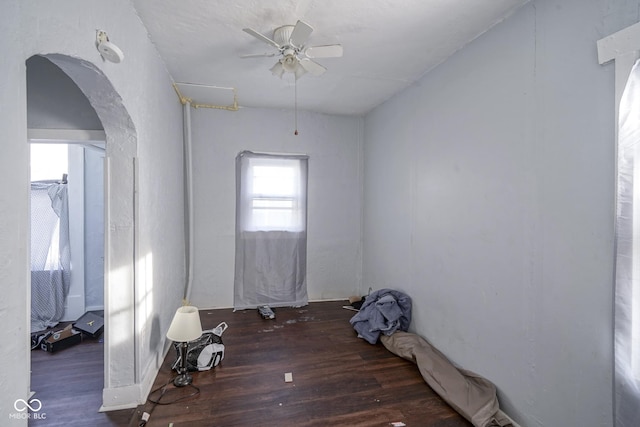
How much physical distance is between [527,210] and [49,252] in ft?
14.9

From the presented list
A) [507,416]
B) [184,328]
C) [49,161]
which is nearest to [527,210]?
[507,416]

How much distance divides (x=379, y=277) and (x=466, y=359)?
1.48 metres

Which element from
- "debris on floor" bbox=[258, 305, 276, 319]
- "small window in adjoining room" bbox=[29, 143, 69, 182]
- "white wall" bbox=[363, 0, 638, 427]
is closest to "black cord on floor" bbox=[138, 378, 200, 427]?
"debris on floor" bbox=[258, 305, 276, 319]

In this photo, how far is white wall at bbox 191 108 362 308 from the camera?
354cm

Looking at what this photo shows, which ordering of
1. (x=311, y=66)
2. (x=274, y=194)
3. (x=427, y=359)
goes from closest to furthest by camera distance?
(x=311, y=66) < (x=427, y=359) < (x=274, y=194)

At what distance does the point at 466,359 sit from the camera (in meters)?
2.12

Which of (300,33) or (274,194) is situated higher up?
(300,33)

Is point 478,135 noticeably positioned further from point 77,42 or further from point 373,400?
point 77,42

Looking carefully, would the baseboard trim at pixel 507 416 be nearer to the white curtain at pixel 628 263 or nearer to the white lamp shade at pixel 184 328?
the white curtain at pixel 628 263

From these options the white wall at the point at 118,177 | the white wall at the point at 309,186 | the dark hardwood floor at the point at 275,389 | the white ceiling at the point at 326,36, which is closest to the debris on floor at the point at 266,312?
the dark hardwood floor at the point at 275,389

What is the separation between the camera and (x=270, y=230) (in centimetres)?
370

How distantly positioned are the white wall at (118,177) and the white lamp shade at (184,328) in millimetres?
163

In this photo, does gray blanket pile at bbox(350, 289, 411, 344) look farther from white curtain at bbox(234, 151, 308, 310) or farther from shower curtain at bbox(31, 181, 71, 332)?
shower curtain at bbox(31, 181, 71, 332)

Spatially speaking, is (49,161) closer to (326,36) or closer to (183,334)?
(183,334)
